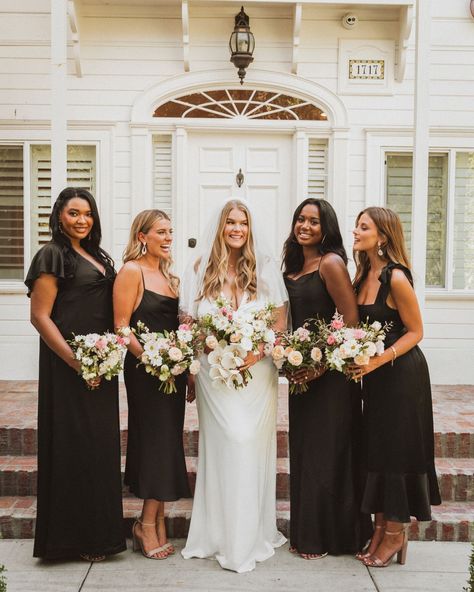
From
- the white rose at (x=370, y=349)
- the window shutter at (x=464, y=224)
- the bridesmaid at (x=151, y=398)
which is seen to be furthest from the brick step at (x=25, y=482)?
the window shutter at (x=464, y=224)

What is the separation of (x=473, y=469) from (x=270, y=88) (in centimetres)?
410

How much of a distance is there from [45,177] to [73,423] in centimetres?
391

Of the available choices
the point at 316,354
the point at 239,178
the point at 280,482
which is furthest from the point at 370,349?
the point at 239,178

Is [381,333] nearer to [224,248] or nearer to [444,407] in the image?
[224,248]

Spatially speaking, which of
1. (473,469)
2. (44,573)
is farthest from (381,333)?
(44,573)

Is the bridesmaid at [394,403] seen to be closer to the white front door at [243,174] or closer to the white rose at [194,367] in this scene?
the white rose at [194,367]

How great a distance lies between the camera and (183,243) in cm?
682

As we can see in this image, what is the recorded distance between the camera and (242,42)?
21.0 ft

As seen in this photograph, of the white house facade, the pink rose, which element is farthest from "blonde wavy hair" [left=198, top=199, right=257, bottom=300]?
the white house facade

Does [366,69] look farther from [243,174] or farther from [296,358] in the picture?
[296,358]

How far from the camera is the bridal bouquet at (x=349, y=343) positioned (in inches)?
132

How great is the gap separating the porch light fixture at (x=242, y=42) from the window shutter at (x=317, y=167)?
105cm

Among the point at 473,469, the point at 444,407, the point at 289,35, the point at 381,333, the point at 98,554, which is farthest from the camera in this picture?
the point at 289,35

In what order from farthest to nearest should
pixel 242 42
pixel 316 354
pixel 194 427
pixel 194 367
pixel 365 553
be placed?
1. pixel 242 42
2. pixel 194 427
3. pixel 365 553
4. pixel 194 367
5. pixel 316 354
